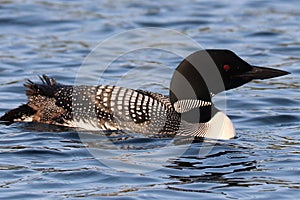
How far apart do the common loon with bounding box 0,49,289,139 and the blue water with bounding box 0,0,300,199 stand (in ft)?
0.58

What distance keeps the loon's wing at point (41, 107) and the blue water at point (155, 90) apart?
0.44 feet

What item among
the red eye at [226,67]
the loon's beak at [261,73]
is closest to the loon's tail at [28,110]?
the red eye at [226,67]

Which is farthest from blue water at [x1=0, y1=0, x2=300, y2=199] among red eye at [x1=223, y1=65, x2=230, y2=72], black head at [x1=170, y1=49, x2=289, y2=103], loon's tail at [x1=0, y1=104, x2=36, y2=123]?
red eye at [x1=223, y1=65, x2=230, y2=72]

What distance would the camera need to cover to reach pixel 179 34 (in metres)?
12.1

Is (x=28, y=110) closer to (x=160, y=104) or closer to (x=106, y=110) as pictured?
(x=106, y=110)

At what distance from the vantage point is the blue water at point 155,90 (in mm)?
6113

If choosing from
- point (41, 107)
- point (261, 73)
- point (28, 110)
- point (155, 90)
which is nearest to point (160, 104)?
point (261, 73)

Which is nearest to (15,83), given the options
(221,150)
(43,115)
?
(43,115)

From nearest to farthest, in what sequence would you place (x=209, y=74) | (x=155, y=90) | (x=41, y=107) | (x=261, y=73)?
(x=209, y=74) < (x=261, y=73) < (x=41, y=107) < (x=155, y=90)

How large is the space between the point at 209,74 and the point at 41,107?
5.17 ft

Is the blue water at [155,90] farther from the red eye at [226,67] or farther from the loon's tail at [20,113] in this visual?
the red eye at [226,67]

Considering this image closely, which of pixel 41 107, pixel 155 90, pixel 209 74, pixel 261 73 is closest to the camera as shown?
pixel 209 74

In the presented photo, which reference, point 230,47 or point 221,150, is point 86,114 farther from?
point 230,47

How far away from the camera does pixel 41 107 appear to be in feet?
25.7
